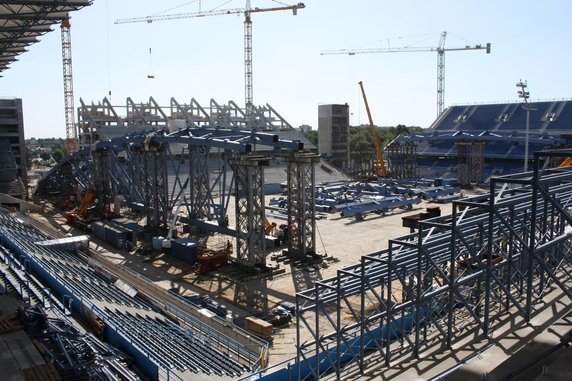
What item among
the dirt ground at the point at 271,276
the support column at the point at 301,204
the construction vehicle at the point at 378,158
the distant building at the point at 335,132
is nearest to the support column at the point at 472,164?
the construction vehicle at the point at 378,158

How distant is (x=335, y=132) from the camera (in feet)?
295

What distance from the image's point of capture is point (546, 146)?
56969 mm

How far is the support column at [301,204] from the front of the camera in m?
25.4

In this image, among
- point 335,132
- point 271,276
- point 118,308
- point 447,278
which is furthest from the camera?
point 335,132

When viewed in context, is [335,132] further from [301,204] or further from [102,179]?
[301,204]

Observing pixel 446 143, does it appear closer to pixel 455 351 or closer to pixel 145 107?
pixel 145 107

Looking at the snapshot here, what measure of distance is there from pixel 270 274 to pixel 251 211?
128 inches

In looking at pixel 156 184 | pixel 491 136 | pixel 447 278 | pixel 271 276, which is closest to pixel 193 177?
pixel 156 184

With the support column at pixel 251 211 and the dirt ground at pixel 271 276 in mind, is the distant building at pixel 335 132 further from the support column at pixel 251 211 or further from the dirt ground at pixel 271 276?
the support column at pixel 251 211

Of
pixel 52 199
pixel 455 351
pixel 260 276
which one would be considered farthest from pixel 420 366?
pixel 52 199

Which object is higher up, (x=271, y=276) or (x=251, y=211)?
(x=251, y=211)

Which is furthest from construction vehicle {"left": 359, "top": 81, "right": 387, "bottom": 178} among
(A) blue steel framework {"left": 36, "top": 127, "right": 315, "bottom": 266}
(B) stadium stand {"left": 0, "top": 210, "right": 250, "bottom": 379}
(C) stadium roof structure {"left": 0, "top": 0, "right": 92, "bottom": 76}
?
(B) stadium stand {"left": 0, "top": 210, "right": 250, "bottom": 379}

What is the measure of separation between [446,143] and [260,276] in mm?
59595

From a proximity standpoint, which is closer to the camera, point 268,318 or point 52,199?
point 268,318
